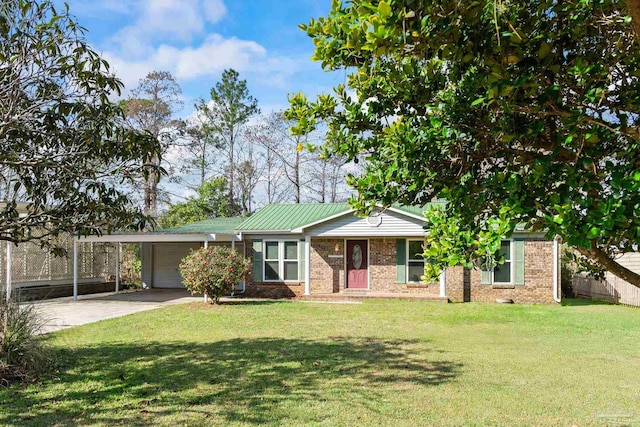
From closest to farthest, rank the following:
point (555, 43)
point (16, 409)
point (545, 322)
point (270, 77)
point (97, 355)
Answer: point (555, 43)
point (16, 409)
point (97, 355)
point (545, 322)
point (270, 77)

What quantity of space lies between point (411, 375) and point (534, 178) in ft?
17.7

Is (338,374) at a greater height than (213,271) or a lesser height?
lesser

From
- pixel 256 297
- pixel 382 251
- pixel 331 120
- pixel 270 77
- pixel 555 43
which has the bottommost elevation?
pixel 256 297

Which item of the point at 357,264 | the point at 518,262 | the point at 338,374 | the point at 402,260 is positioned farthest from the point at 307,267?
the point at 338,374

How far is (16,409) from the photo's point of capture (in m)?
5.83

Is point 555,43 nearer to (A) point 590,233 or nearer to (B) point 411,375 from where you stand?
(A) point 590,233

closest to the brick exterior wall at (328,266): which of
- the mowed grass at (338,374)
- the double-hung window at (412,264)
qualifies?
the double-hung window at (412,264)

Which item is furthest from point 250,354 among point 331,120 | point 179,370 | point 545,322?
point 545,322

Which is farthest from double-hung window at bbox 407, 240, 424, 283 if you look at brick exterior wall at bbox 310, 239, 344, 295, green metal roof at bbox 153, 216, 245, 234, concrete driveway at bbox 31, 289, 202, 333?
concrete driveway at bbox 31, 289, 202, 333

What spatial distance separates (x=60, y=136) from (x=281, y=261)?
13889mm

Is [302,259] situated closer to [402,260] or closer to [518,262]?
[402,260]

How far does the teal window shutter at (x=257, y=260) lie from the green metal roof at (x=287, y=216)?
0.67 metres

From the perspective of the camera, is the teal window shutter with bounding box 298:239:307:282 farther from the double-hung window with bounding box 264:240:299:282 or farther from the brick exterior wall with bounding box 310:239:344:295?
the brick exterior wall with bounding box 310:239:344:295

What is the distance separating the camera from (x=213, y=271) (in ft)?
53.1
